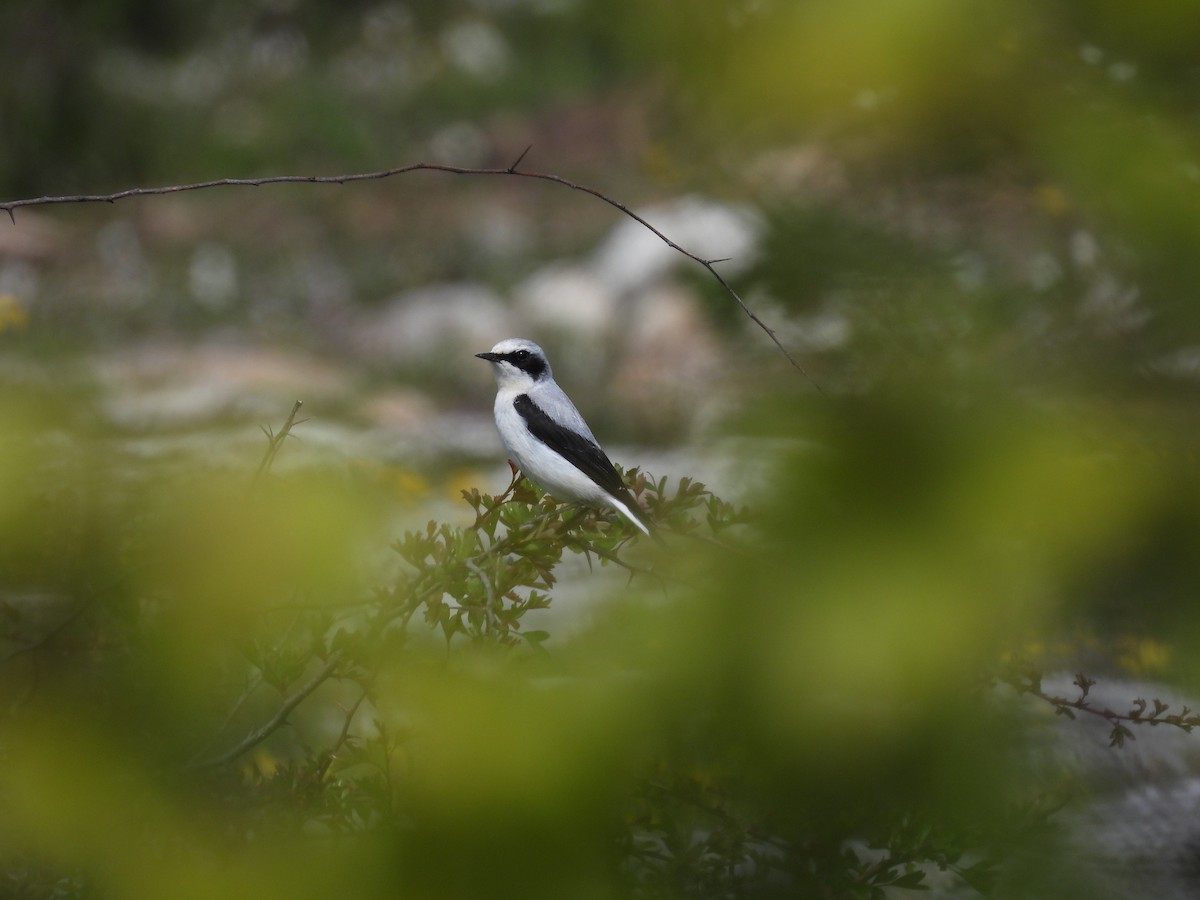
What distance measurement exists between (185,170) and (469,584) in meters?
8.58

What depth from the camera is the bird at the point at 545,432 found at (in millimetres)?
1750

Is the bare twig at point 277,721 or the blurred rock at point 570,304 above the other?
the blurred rock at point 570,304

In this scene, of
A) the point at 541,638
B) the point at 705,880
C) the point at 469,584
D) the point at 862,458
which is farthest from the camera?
the point at 469,584

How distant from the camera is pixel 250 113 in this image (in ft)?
32.6

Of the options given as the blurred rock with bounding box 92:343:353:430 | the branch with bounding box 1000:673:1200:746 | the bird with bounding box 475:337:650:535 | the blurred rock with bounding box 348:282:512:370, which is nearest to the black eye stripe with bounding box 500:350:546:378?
the bird with bounding box 475:337:650:535

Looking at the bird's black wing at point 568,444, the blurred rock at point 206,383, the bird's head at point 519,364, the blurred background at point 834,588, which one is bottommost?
the blurred background at point 834,588

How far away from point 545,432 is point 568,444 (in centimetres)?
6

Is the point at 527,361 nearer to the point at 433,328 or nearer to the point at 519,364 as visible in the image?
the point at 519,364

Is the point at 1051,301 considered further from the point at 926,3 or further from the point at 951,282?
the point at 926,3

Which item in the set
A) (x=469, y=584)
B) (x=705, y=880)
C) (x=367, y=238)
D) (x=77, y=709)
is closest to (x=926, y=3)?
(x=705, y=880)

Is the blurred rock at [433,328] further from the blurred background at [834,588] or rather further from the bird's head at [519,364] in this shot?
the blurred background at [834,588]

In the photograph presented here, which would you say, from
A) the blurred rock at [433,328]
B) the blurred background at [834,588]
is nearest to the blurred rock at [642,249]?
the blurred rock at [433,328]

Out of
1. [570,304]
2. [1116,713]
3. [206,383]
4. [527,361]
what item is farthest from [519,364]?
[570,304]

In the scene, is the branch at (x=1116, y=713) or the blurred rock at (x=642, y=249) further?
the blurred rock at (x=642, y=249)
